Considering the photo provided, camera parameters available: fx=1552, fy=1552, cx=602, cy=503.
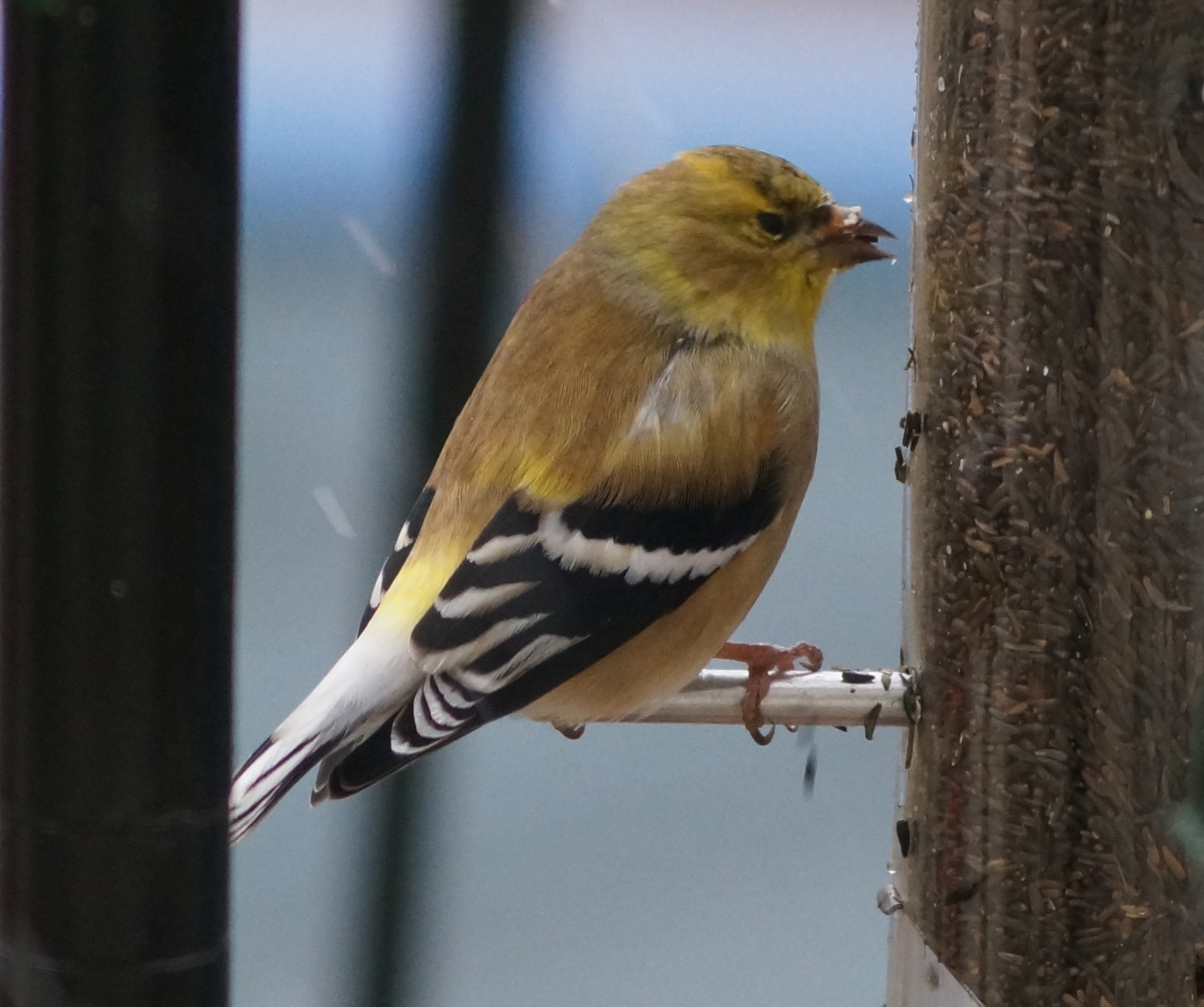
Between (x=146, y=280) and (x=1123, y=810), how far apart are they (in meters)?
1.02

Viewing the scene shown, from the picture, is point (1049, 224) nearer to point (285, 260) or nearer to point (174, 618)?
point (174, 618)

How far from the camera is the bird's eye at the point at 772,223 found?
1.77 metres

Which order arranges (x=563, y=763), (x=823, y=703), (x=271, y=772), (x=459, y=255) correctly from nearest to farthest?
(x=271, y=772) < (x=823, y=703) < (x=459, y=255) < (x=563, y=763)

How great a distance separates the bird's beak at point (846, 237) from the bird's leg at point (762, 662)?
17.6 inches

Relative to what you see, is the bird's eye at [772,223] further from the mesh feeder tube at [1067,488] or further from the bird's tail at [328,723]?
the bird's tail at [328,723]

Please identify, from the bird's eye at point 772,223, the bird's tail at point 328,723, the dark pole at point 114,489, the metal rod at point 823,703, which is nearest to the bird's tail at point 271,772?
the bird's tail at point 328,723

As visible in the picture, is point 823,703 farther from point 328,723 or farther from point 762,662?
point 328,723

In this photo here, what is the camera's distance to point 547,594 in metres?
1.57

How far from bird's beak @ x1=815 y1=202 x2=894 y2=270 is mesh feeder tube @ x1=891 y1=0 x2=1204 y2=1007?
0.17 m

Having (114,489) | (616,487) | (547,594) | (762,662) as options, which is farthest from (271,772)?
(114,489)

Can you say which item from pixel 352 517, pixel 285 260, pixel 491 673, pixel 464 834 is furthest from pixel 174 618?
pixel 285 260

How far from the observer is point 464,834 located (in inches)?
173

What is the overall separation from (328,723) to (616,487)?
387 mm

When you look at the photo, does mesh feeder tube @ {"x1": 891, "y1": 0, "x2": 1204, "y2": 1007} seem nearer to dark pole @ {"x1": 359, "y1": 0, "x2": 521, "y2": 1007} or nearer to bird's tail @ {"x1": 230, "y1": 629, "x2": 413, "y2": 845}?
bird's tail @ {"x1": 230, "y1": 629, "x2": 413, "y2": 845}
